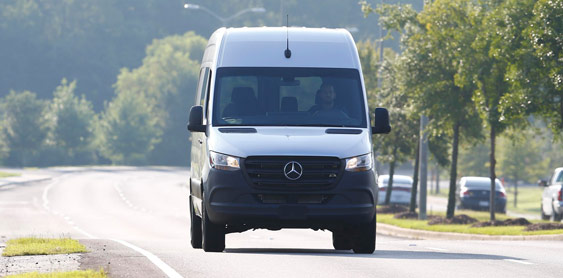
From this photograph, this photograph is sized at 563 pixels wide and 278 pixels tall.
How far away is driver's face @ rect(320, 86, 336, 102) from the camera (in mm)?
14922

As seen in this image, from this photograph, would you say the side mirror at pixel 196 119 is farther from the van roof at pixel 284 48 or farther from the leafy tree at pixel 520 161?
the leafy tree at pixel 520 161

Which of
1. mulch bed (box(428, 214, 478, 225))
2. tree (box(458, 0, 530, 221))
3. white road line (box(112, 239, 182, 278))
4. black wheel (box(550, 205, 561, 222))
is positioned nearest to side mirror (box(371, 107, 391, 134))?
white road line (box(112, 239, 182, 278))

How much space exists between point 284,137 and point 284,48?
1.70 m

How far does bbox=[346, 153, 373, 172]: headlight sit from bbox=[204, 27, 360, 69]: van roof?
1.67m

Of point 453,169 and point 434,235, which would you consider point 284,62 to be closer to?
point 434,235

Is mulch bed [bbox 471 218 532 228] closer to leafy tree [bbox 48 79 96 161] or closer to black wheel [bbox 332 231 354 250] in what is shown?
black wheel [bbox 332 231 354 250]

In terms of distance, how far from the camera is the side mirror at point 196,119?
14555mm

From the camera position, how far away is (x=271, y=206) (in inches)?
549

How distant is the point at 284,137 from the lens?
14.1m

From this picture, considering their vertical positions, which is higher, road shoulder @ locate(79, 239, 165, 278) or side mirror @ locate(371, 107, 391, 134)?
side mirror @ locate(371, 107, 391, 134)

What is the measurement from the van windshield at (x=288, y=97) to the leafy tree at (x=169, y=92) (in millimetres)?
114345

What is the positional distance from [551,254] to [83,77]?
13302 centimetres

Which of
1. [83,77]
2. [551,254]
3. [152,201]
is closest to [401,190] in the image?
[152,201]

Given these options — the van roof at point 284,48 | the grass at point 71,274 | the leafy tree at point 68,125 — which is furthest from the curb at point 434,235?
the leafy tree at point 68,125
